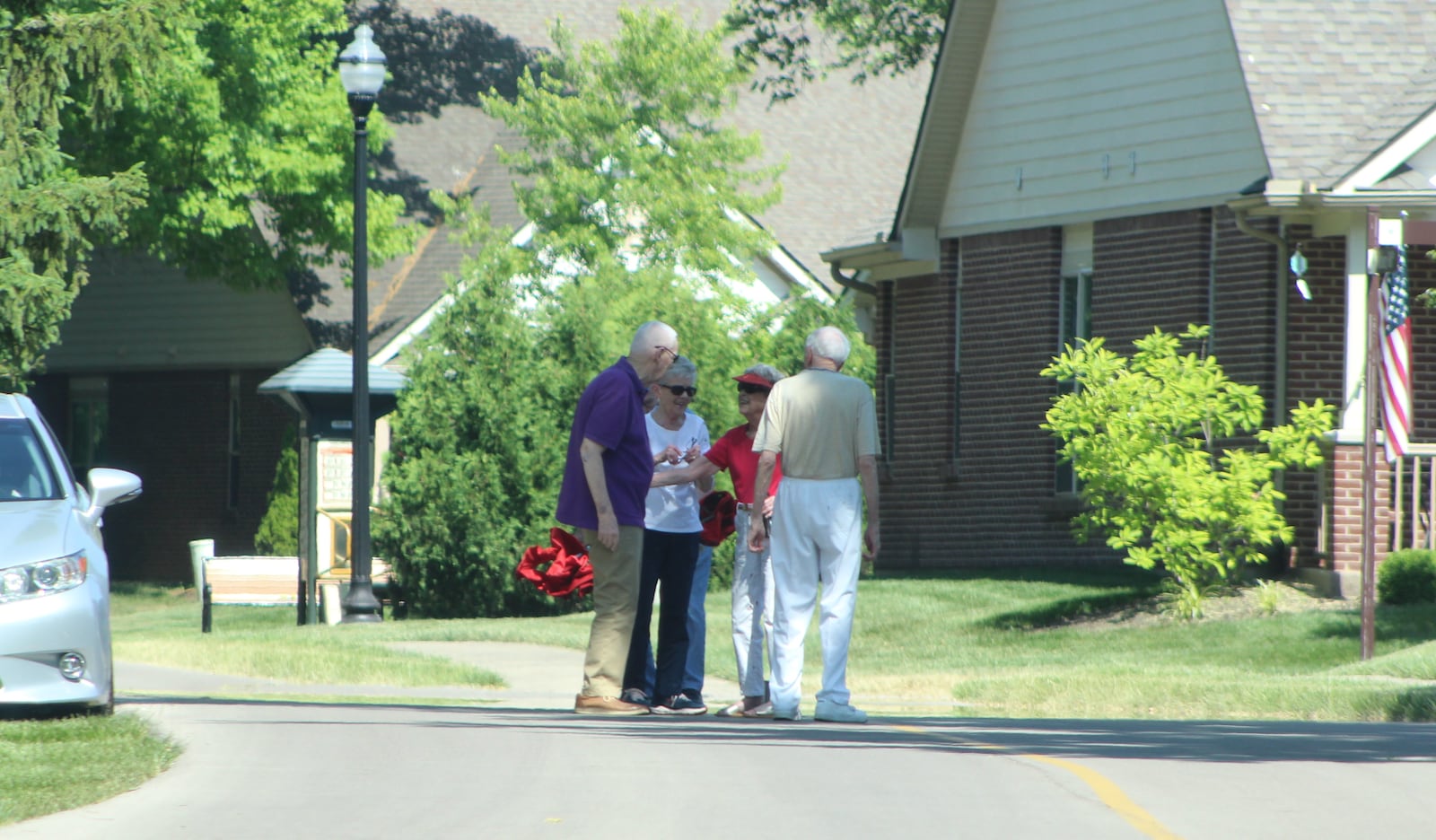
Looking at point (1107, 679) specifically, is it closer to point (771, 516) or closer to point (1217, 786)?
point (771, 516)

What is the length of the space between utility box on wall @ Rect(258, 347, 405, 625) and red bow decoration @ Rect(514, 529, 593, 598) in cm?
996

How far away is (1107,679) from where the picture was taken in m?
14.3

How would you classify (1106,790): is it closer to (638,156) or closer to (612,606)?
(612,606)

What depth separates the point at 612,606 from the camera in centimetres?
1147

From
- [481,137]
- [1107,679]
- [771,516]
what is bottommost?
[1107,679]

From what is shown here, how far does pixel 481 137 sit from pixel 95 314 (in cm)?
697

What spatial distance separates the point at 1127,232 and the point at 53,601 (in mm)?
14564

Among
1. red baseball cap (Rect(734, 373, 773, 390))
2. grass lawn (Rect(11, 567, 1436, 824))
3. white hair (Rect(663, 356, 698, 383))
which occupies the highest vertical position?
white hair (Rect(663, 356, 698, 383))

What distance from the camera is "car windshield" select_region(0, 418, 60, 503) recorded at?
1056 centimetres

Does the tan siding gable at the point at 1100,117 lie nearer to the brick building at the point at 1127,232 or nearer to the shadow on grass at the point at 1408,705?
the brick building at the point at 1127,232

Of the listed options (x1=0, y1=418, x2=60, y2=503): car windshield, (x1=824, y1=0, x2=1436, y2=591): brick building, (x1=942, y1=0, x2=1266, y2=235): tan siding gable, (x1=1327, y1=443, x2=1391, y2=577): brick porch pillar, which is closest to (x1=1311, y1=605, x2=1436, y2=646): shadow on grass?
(x1=1327, y1=443, x2=1391, y2=577): brick porch pillar

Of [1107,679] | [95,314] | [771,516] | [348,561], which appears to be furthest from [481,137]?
[771,516]

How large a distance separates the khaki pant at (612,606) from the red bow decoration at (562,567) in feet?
1.40

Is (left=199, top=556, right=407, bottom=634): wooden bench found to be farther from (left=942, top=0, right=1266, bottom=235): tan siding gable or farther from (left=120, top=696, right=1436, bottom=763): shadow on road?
(left=120, top=696, right=1436, bottom=763): shadow on road
